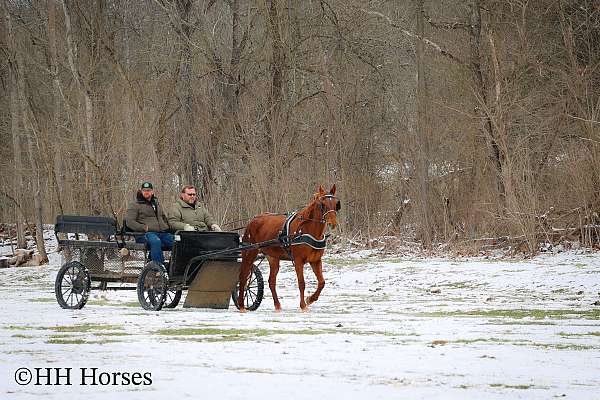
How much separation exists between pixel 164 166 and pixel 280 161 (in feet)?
10.8

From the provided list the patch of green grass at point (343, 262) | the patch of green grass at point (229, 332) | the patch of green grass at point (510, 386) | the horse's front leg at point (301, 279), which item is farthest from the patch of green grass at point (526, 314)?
the patch of green grass at point (343, 262)

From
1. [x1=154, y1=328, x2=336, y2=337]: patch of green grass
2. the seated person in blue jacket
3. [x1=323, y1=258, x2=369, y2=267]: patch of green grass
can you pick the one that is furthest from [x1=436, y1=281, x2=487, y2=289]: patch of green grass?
[x1=154, y1=328, x2=336, y2=337]: patch of green grass

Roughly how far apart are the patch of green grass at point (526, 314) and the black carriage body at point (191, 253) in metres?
3.35

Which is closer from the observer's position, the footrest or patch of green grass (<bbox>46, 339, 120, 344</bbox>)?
patch of green grass (<bbox>46, 339, 120, 344</bbox>)

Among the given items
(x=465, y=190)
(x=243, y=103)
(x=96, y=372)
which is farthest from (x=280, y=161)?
(x=96, y=372)

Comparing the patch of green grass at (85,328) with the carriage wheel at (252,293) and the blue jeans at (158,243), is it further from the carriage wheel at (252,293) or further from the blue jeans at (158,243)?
the carriage wheel at (252,293)

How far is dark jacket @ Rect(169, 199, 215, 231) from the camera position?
18969 mm

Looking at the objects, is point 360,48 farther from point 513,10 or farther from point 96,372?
point 96,372

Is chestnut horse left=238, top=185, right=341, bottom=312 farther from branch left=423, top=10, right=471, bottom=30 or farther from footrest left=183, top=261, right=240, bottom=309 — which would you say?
branch left=423, top=10, right=471, bottom=30

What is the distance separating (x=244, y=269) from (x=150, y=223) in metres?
1.63

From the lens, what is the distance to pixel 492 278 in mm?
22625

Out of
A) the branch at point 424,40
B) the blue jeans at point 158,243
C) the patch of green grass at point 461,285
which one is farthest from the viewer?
the branch at point 424,40

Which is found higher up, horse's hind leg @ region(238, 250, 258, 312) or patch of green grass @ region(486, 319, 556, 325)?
horse's hind leg @ region(238, 250, 258, 312)

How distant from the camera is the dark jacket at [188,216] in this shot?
1897 centimetres
